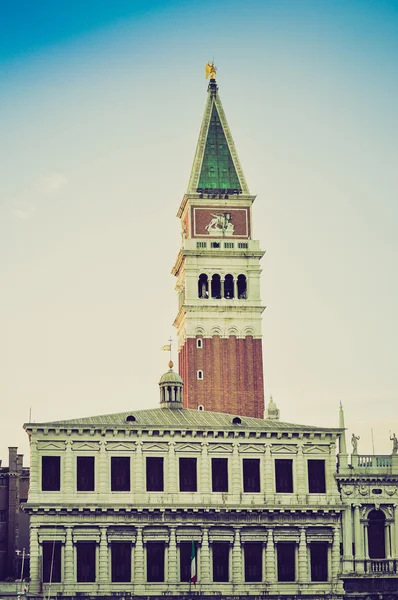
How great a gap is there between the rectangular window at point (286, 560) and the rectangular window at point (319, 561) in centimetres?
145

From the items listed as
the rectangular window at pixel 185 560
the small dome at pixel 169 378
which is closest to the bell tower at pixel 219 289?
the small dome at pixel 169 378

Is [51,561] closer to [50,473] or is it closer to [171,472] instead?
[50,473]

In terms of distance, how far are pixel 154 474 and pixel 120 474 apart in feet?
8.22

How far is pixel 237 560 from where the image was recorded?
95.9m

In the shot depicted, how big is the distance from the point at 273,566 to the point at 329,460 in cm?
925

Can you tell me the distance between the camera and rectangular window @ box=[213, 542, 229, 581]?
96.0 m

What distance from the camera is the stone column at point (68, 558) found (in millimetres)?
93375

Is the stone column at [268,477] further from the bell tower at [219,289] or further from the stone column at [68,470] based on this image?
the bell tower at [219,289]

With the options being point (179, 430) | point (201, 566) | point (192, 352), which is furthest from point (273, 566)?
point (192, 352)

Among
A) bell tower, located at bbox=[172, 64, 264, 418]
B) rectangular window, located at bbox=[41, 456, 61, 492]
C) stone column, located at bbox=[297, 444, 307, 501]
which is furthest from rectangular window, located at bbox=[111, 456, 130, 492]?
bell tower, located at bbox=[172, 64, 264, 418]

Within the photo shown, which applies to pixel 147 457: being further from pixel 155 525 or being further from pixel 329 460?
pixel 329 460

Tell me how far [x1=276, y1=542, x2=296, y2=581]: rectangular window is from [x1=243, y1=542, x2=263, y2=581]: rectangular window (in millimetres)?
1372

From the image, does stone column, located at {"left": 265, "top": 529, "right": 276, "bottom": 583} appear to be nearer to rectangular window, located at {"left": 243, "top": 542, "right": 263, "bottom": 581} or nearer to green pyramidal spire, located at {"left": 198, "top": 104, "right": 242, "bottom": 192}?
rectangular window, located at {"left": 243, "top": 542, "right": 263, "bottom": 581}

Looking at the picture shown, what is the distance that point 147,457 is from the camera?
318 feet
